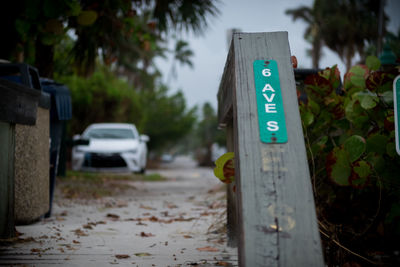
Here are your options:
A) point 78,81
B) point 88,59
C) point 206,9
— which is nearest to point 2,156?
point 88,59

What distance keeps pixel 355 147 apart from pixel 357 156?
0.18 ft

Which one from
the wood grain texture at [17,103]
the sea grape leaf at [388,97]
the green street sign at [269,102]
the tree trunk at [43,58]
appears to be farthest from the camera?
the tree trunk at [43,58]

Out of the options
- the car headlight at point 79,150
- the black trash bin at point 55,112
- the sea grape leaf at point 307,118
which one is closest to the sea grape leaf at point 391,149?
the sea grape leaf at point 307,118

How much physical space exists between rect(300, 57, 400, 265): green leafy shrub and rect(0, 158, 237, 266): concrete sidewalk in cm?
77

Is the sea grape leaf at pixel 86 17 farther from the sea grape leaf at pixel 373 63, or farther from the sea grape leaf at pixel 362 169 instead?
the sea grape leaf at pixel 362 169

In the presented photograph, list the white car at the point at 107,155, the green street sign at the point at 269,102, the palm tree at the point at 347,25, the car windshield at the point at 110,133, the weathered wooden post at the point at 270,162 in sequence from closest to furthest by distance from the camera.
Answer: the weathered wooden post at the point at 270,162 → the green street sign at the point at 269,102 → the white car at the point at 107,155 → the car windshield at the point at 110,133 → the palm tree at the point at 347,25

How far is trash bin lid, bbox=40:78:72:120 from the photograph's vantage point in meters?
3.78

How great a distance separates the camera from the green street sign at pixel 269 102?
5.21 ft

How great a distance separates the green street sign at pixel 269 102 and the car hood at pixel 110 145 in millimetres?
8550

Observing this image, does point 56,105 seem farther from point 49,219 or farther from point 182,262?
point 182,262

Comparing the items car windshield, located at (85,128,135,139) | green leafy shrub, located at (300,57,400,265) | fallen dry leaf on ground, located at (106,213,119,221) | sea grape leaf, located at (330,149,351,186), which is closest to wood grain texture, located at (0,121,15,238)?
fallen dry leaf on ground, located at (106,213,119,221)

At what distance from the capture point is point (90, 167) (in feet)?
32.3

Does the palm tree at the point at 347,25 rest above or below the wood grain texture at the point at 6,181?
above

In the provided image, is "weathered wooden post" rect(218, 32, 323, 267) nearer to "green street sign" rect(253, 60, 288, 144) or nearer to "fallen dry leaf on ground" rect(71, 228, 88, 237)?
"green street sign" rect(253, 60, 288, 144)
